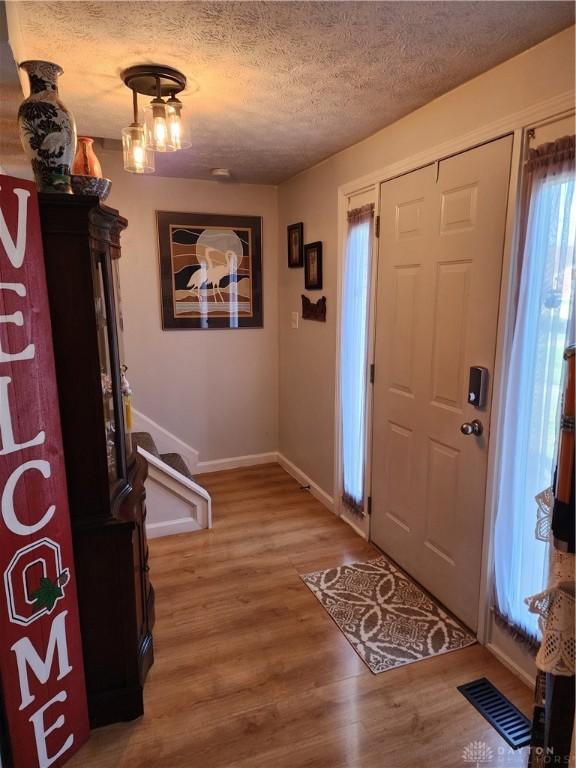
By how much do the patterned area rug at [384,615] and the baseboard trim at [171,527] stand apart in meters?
0.90

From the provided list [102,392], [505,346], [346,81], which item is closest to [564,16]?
[346,81]

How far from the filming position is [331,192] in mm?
3146

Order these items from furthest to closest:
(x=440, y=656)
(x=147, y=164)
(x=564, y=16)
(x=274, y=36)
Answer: (x=147, y=164), (x=440, y=656), (x=274, y=36), (x=564, y=16)

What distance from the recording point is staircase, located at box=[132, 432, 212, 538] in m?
3.04

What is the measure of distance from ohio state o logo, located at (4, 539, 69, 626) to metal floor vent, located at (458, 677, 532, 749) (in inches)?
62.5

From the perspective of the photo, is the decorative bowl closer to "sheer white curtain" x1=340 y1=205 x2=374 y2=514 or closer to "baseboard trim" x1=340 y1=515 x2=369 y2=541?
"sheer white curtain" x1=340 y1=205 x2=374 y2=514

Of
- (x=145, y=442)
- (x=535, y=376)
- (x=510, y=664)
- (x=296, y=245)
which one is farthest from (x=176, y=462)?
(x=535, y=376)

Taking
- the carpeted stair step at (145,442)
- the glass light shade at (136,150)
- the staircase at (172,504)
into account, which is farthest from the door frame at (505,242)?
the carpeted stair step at (145,442)

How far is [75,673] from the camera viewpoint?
63.7 inches

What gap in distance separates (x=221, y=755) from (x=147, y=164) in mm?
2411

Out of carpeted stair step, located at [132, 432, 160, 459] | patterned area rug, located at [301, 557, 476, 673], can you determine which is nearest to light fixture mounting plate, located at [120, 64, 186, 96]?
carpeted stair step, located at [132, 432, 160, 459]

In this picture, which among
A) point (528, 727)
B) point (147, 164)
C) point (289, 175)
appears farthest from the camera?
point (289, 175)

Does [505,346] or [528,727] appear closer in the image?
[528,727]

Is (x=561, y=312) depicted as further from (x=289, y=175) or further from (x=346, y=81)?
(x=289, y=175)
